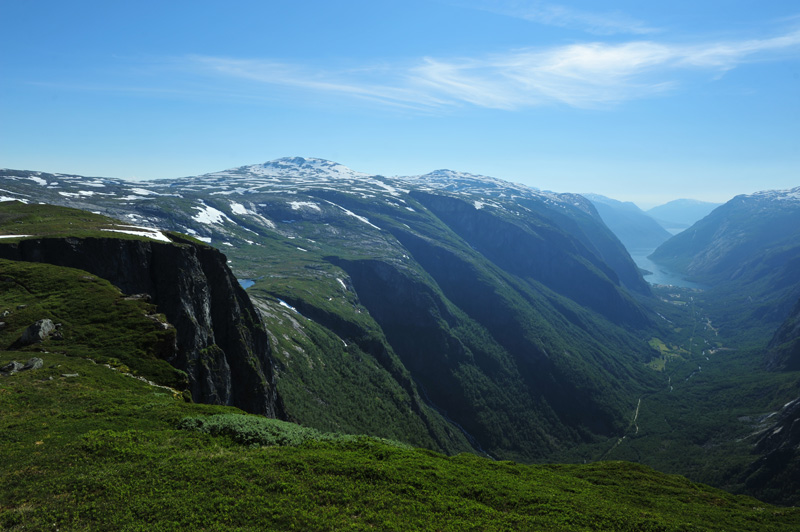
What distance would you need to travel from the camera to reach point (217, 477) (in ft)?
82.6

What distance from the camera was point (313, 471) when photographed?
2756 centimetres

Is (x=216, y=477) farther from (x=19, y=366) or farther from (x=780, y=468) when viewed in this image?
(x=780, y=468)

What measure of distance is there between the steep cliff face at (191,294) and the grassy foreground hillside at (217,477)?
17465mm

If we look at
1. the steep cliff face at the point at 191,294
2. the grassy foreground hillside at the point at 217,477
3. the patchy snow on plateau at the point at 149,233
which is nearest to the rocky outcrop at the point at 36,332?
the grassy foreground hillside at the point at 217,477

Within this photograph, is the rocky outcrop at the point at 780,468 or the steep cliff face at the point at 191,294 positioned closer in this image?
the steep cliff face at the point at 191,294

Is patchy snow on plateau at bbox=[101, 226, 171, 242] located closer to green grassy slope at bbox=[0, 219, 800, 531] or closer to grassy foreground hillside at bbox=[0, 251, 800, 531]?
green grassy slope at bbox=[0, 219, 800, 531]

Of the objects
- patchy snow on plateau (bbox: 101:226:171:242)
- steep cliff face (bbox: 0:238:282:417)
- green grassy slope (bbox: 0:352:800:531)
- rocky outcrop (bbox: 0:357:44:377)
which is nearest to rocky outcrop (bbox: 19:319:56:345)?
green grassy slope (bbox: 0:352:800:531)

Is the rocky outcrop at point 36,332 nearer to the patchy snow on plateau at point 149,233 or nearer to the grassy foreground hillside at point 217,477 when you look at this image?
the grassy foreground hillside at point 217,477

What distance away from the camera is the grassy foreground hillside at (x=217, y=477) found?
2189 centimetres

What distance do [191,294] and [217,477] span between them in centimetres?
5085

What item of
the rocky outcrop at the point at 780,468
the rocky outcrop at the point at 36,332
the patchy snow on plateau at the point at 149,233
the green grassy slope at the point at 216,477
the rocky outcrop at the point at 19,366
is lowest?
the rocky outcrop at the point at 780,468

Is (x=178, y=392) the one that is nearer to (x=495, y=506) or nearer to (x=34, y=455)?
(x=34, y=455)

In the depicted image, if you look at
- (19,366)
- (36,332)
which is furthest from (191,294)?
(19,366)

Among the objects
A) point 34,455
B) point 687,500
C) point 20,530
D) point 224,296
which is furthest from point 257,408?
point 687,500
